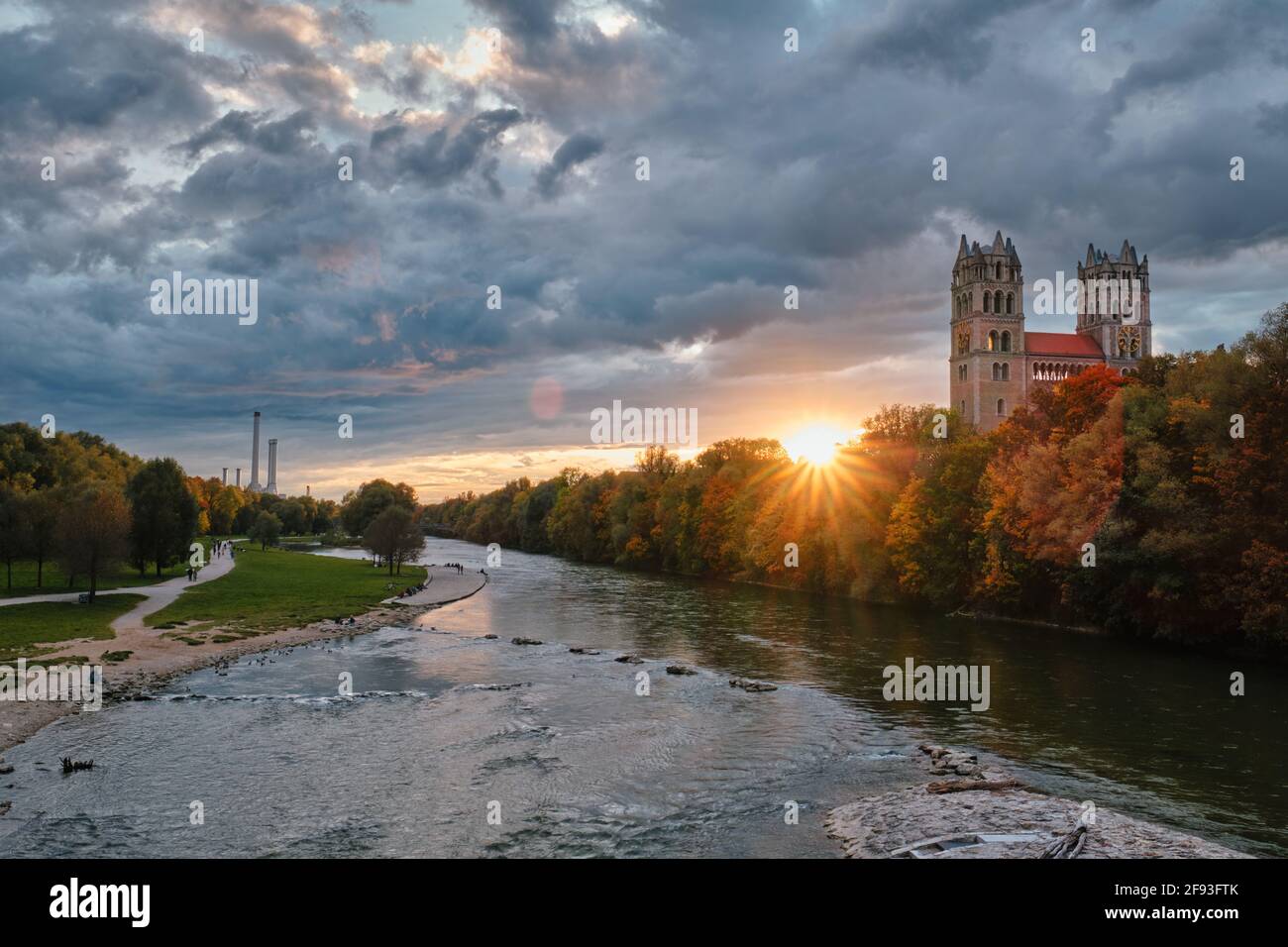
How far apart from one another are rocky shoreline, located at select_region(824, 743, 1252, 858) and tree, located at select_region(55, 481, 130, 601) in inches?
2360

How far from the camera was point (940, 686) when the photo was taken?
4084cm

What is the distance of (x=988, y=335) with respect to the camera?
181 metres

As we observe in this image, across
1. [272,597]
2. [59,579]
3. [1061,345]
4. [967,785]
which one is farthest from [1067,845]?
[1061,345]

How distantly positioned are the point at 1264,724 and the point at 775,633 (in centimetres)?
2916

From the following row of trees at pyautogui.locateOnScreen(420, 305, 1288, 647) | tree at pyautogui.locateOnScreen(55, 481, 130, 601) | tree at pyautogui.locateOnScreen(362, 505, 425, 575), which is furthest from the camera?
tree at pyautogui.locateOnScreen(362, 505, 425, 575)

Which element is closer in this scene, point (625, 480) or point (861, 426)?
point (861, 426)

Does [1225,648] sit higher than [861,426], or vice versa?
[861,426]

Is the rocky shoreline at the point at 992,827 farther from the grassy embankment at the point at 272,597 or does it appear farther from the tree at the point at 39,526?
the tree at the point at 39,526

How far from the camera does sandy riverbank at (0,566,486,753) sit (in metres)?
32.8

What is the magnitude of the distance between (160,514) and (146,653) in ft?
148

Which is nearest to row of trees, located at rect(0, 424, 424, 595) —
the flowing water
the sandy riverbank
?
the sandy riverbank

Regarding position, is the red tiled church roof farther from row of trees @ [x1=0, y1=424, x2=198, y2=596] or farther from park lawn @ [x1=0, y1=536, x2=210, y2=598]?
park lawn @ [x1=0, y1=536, x2=210, y2=598]
